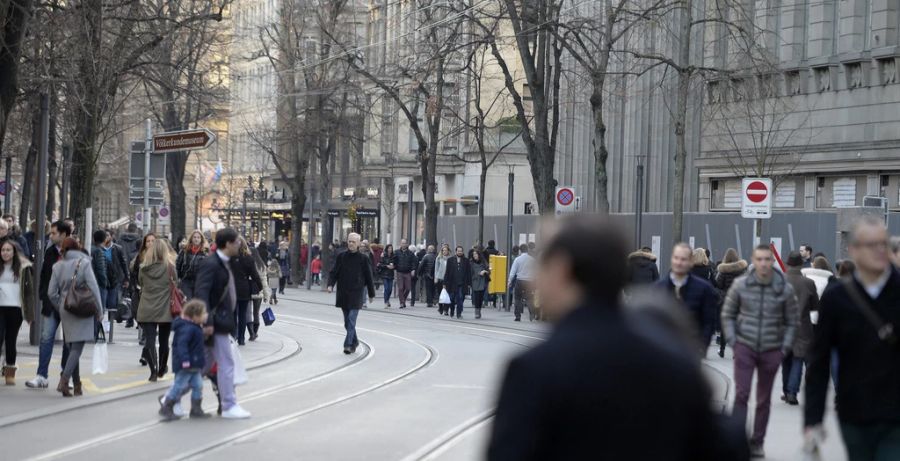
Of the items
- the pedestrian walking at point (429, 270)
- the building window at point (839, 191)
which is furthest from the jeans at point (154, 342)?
the building window at point (839, 191)

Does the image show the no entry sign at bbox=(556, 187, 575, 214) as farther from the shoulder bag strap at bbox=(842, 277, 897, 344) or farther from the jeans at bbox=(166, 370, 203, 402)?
the shoulder bag strap at bbox=(842, 277, 897, 344)

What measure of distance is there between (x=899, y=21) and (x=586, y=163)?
64.0 ft

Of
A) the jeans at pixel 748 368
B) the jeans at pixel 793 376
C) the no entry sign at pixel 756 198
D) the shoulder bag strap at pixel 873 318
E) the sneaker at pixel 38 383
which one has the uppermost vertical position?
the no entry sign at pixel 756 198

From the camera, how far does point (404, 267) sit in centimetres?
3881

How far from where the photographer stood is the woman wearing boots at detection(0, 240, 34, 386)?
50.0ft

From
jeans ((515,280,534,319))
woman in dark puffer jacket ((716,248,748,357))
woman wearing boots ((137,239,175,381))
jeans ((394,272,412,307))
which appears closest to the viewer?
woman wearing boots ((137,239,175,381))

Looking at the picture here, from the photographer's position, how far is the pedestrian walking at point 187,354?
1265 centimetres

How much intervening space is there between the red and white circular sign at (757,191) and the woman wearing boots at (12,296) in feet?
40.7

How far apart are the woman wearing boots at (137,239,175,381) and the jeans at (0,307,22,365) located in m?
1.31

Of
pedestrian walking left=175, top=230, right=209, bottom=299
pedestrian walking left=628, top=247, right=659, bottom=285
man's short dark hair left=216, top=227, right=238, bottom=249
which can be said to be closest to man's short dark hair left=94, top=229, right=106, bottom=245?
pedestrian walking left=175, top=230, right=209, bottom=299

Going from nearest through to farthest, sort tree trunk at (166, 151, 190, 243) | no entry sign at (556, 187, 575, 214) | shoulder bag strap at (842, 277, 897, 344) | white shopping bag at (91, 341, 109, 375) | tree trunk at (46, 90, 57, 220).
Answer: shoulder bag strap at (842, 277, 897, 344) → white shopping bag at (91, 341, 109, 375) → tree trunk at (46, 90, 57, 220) → no entry sign at (556, 187, 575, 214) → tree trunk at (166, 151, 190, 243)

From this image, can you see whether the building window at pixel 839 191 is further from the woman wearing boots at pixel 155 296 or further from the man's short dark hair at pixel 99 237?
the woman wearing boots at pixel 155 296

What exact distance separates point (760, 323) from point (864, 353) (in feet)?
12.0

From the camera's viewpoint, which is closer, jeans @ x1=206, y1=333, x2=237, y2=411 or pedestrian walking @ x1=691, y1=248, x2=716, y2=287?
jeans @ x1=206, y1=333, x2=237, y2=411
